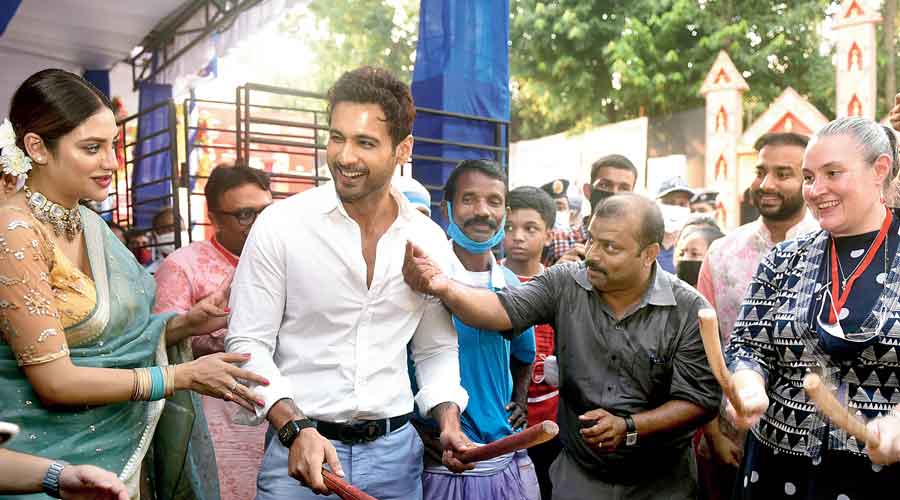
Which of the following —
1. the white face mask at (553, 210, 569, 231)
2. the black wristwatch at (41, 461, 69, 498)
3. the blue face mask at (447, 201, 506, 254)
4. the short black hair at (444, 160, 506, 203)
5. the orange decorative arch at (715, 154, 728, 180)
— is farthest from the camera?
the orange decorative arch at (715, 154, 728, 180)

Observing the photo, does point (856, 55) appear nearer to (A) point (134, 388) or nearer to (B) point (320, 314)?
(B) point (320, 314)

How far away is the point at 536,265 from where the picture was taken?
3.84 m

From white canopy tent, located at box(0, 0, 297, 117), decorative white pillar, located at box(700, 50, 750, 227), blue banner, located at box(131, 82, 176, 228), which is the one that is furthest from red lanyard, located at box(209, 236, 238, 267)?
decorative white pillar, located at box(700, 50, 750, 227)

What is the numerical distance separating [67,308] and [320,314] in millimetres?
673

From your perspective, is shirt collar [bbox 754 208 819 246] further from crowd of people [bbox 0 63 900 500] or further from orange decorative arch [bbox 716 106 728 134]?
orange decorative arch [bbox 716 106 728 134]

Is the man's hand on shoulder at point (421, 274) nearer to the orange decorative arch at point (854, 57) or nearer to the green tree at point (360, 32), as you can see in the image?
the orange decorative arch at point (854, 57)

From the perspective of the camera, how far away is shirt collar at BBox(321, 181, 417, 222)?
2391 millimetres

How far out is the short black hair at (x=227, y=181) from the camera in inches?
137

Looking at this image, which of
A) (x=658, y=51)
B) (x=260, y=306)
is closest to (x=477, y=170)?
(x=260, y=306)

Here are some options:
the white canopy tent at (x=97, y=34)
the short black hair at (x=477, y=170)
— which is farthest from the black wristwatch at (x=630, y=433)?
the white canopy tent at (x=97, y=34)

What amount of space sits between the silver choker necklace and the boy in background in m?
1.86

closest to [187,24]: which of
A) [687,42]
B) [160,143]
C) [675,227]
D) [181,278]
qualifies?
[160,143]

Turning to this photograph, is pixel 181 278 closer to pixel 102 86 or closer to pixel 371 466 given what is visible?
pixel 371 466

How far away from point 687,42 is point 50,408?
1473cm
